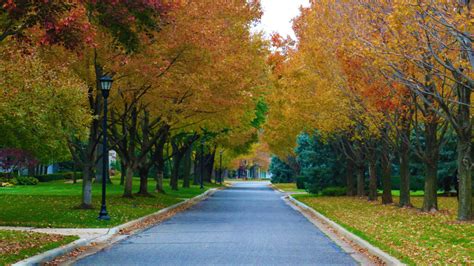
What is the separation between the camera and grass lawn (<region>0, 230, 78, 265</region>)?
12.5 metres

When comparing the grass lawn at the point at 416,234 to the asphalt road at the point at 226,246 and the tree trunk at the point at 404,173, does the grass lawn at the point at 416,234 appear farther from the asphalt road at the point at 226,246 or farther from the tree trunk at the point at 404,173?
the tree trunk at the point at 404,173

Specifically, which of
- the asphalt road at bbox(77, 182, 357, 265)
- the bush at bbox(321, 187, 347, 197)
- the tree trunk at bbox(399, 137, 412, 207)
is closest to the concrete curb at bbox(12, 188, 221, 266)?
the asphalt road at bbox(77, 182, 357, 265)

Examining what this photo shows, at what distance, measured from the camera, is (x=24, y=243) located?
1470cm

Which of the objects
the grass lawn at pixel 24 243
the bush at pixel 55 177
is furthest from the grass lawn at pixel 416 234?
the bush at pixel 55 177

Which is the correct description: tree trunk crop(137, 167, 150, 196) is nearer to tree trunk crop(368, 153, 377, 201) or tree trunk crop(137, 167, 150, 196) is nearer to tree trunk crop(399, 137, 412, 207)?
tree trunk crop(368, 153, 377, 201)

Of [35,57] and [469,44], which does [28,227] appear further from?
[469,44]

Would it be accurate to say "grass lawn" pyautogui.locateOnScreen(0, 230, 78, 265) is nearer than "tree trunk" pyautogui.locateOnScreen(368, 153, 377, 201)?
Yes

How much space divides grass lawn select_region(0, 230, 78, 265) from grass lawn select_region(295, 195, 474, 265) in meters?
6.67

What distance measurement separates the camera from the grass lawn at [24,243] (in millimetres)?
12531

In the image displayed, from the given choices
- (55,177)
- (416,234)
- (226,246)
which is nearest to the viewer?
(226,246)

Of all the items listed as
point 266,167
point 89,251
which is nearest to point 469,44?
point 89,251

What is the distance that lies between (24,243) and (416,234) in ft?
31.3

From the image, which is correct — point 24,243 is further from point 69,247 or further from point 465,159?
point 465,159

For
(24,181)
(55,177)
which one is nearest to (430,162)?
(24,181)
